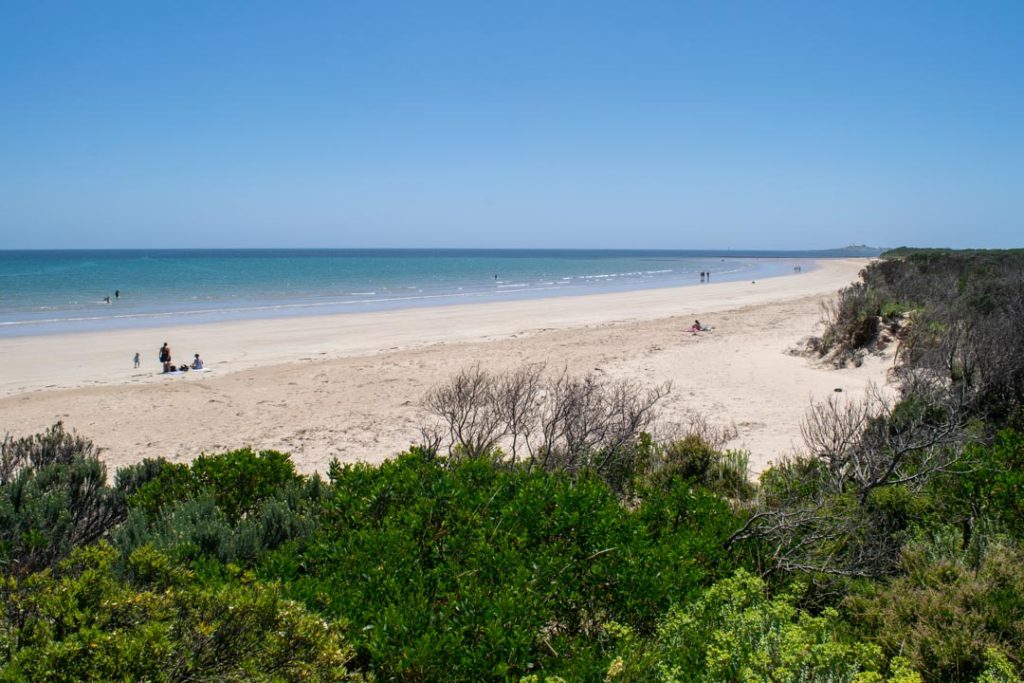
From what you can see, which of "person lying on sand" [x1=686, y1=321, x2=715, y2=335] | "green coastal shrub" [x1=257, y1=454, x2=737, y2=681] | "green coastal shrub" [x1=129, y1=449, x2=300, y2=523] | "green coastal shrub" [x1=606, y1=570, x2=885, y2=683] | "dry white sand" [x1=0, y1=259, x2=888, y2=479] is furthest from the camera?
"person lying on sand" [x1=686, y1=321, x2=715, y2=335]

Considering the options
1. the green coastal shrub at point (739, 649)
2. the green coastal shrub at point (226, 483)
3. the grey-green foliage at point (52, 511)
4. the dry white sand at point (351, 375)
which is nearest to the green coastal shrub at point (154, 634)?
the green coastal shrub at point (739, 649)

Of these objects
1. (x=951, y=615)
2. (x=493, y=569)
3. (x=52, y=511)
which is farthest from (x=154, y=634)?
(x=951, y=615)

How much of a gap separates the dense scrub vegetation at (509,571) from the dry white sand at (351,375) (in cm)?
234

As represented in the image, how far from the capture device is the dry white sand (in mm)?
11328

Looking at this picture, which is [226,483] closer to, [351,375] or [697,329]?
[351,375]

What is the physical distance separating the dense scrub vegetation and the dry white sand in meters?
2.34

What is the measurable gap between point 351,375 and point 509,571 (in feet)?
A: 44.1

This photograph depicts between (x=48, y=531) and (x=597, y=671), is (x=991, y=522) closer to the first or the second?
(x=597, y=671)

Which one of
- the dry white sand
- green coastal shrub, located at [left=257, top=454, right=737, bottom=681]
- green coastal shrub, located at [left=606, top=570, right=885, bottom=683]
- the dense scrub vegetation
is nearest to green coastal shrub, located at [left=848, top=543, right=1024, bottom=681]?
the dense scrub vegetation

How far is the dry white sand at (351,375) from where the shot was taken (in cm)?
1133

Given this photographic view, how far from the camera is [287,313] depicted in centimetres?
3191

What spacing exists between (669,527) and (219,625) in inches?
123

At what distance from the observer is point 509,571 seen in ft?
12.4

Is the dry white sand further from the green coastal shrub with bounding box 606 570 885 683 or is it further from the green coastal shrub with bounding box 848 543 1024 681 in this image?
the green coastal shrub with bounding box 606 570 885 683
